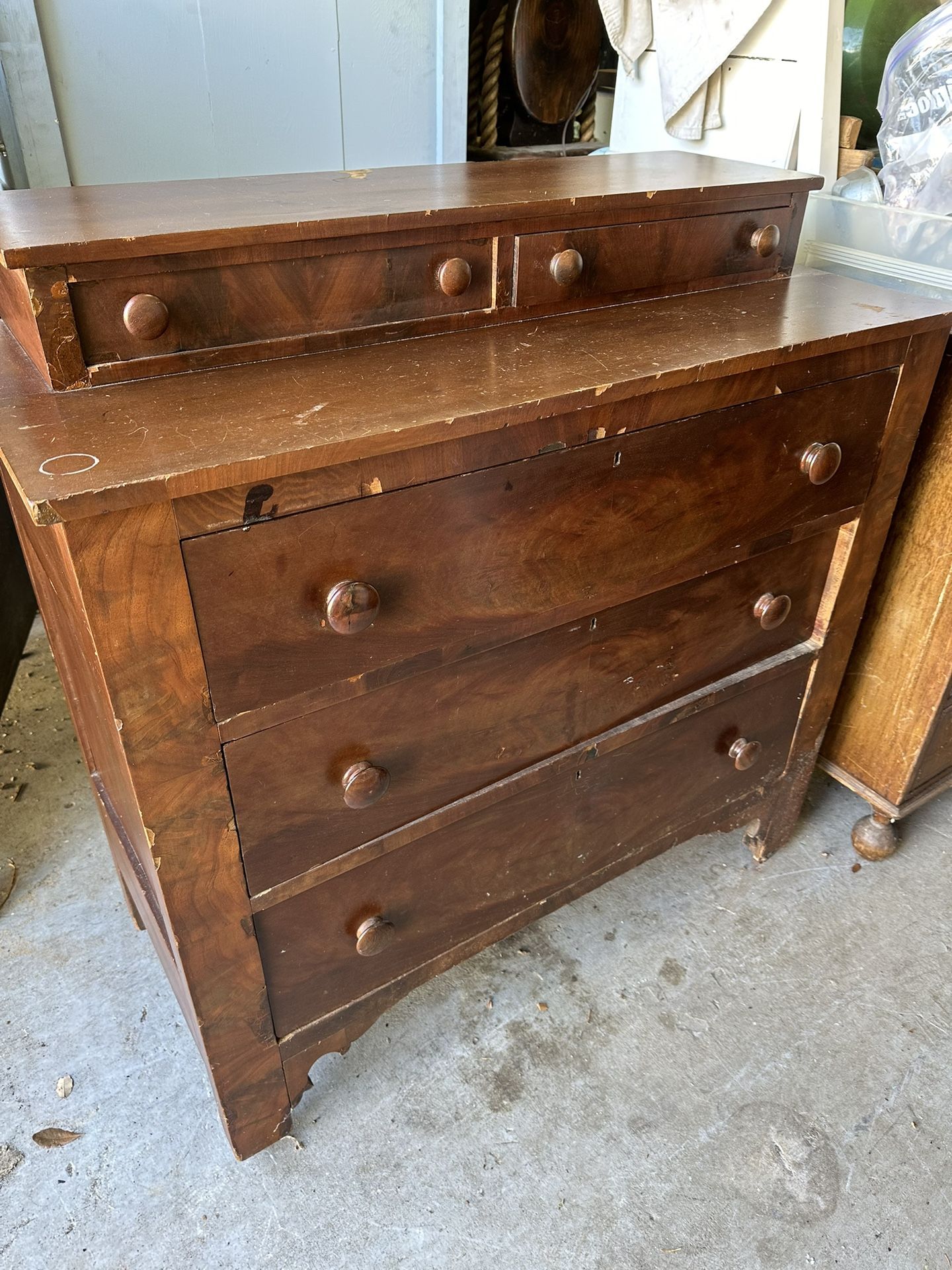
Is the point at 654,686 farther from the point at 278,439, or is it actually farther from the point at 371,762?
the point at 278,439

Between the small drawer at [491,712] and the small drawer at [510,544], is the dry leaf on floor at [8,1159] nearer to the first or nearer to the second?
the small drawer at [491,712]

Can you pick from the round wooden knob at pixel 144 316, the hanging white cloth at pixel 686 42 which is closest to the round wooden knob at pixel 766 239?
the hanging white cloth at pixel 686 42

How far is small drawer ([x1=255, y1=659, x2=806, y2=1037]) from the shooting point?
102 centimetres

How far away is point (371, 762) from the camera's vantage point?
0.95 meters

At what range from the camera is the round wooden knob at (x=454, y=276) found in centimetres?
98

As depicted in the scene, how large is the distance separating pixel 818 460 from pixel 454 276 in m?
Result: 0.49

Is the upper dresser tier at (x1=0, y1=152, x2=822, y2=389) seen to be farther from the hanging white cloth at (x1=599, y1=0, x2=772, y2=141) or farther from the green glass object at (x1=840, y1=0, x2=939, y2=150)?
the green glass object at (x1=840, y1=0, x2=939, y2=150)

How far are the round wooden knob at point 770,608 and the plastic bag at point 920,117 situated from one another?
27.9 inches

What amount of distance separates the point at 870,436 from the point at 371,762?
2.54ft

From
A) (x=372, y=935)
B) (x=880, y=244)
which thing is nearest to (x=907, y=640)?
(x=880, y=244)

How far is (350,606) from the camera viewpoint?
795 mm

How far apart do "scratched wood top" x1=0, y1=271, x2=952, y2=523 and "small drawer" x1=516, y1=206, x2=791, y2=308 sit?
0.04 meters

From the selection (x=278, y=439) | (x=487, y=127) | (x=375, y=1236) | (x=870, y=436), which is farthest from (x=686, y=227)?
(x=375, y=1236)

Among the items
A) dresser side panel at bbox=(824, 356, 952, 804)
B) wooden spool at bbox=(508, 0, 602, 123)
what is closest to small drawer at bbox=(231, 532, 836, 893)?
dresser side panel at bbox=(824, 356, 952, 804)
